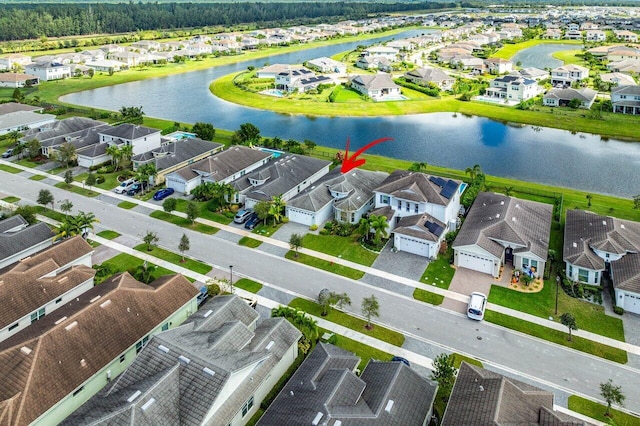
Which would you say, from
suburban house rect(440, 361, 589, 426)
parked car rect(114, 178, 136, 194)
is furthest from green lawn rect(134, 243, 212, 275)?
suburban house rect(440, 361, 589, 426)

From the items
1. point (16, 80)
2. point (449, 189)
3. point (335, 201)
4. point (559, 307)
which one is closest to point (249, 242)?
point (335, 201)

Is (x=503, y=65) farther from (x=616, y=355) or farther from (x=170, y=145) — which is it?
(x=616, y=355)

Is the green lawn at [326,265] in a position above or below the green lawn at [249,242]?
below


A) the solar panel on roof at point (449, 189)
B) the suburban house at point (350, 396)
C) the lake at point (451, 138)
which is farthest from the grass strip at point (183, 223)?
the lake at point (451, 138)

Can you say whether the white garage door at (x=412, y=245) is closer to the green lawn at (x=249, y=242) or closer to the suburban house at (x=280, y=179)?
the green lawn at (x=249, y=242)

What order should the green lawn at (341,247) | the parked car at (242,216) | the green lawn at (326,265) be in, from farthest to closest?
the parked car at (242,216)
the green lawn at (341,247)
the green lawn at (326,265)

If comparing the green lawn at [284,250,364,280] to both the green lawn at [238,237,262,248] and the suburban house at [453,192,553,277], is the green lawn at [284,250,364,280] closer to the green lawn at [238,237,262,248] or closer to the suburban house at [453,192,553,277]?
the green lawn at [238,237,262,248]
